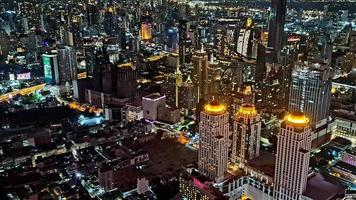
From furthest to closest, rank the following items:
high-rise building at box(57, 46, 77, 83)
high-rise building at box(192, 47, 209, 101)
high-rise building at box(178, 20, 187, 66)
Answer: high-rise building at box(178, 20, 187, 66), high-rise building at box(57, 46, 77, 83), high-rise building at box(192, 47, 209, 101)

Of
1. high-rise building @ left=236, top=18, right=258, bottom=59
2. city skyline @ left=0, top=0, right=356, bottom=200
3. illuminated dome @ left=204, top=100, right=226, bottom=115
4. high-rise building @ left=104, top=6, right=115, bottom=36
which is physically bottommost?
city skyline @ left=0, top=0, right=356, bottom=200

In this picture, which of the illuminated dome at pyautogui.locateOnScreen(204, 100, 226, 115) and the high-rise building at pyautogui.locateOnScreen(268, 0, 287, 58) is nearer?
the illuminated dome at pyautogui.locateOnScreen(204, 100, 226, 115)

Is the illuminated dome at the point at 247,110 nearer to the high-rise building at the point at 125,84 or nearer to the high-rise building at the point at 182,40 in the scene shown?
the high-rise building at the point at 125,84

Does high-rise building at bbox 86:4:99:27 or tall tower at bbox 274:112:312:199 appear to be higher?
high-rise building at bbox 86:4:99:27

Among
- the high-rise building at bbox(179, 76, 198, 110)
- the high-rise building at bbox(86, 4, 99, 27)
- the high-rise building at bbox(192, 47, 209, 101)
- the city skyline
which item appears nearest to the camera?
the city skyline

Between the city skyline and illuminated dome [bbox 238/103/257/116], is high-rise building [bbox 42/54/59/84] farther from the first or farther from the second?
illuminated dome [bbox 238/103/257/116]

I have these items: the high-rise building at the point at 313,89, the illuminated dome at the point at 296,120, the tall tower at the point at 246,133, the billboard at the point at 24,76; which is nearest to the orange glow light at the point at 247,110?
the tall tower at the point at 246,133

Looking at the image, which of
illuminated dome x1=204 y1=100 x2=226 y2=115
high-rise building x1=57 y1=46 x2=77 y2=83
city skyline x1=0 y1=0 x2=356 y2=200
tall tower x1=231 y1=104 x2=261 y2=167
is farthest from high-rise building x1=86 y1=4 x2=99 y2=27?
illuminated dome x1=204 y1=100 x2=226 y2=115
